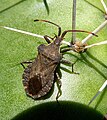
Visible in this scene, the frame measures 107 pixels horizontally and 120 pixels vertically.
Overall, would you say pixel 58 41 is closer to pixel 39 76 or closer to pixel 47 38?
pixel 47 38

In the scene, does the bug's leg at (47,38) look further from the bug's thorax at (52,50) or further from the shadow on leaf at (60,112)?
the shadow on leaf at (60,112)

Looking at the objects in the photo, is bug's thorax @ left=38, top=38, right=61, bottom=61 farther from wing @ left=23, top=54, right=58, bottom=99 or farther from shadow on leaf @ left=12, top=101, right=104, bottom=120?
shadow on leaf @ left=12, top=101, right=104, bottom=120

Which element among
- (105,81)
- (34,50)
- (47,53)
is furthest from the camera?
(47,53)

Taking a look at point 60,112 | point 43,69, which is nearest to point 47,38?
point 43,69

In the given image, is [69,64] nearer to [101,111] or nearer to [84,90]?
[84,90]

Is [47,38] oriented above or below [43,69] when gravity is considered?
above

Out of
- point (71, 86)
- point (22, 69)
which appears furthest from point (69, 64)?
point (22, 69)
